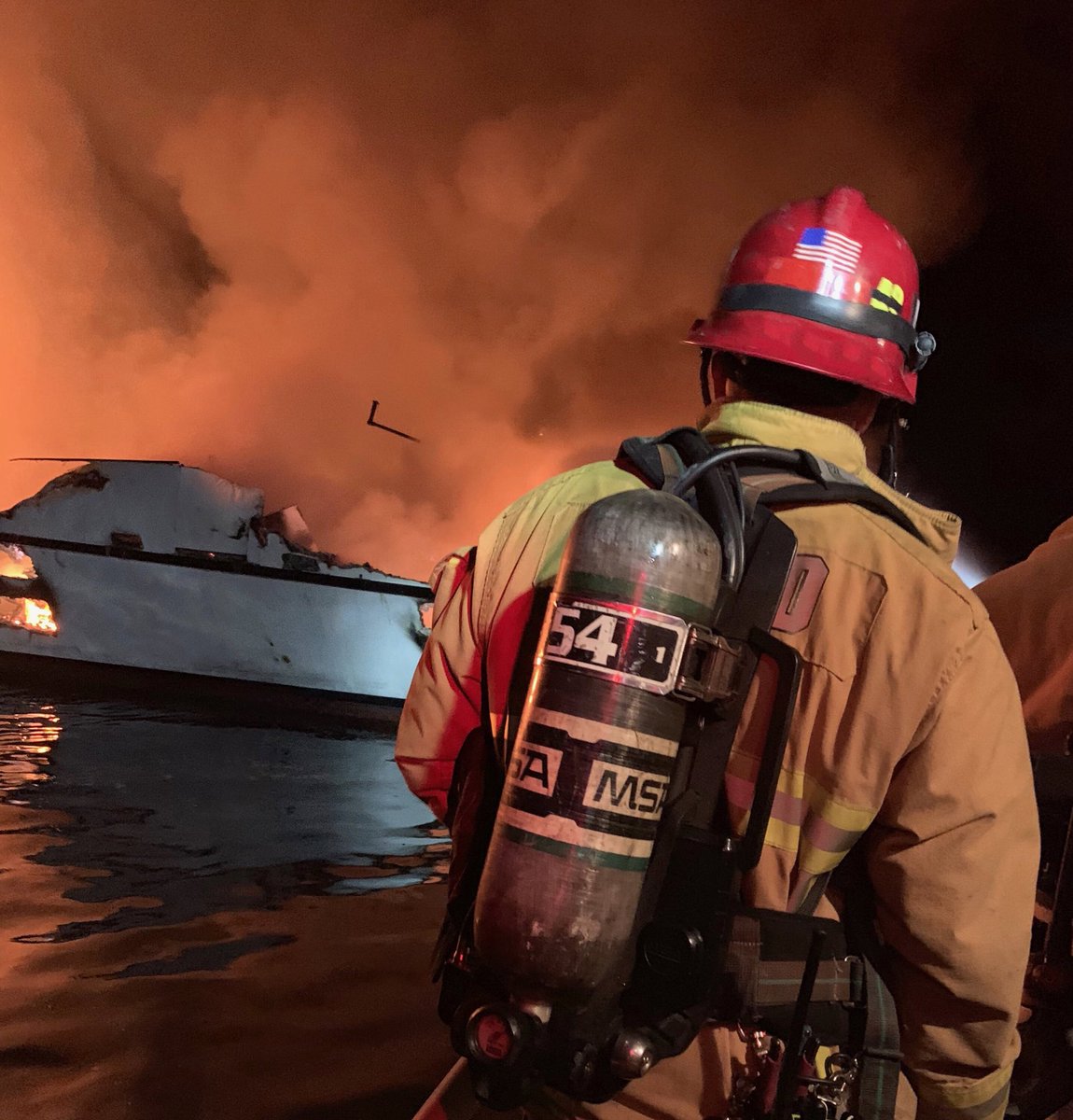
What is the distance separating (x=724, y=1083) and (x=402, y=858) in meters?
4.21

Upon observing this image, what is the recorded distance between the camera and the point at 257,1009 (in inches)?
122

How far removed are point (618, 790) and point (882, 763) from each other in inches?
13.0

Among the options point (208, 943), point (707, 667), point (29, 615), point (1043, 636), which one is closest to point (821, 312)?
point (707, 667)

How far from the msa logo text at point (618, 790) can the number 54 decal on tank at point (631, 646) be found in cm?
10

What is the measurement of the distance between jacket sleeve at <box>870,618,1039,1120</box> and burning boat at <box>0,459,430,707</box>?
9.00m

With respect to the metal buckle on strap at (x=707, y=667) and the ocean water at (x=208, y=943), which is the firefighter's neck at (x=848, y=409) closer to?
the metal buckle on strap at (x=707, y=667)

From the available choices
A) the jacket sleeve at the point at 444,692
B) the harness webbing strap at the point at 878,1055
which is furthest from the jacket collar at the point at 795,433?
the harness webbing strap at the point at 878,1055

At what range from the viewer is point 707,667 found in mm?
1000

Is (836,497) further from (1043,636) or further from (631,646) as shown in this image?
(1043,636)

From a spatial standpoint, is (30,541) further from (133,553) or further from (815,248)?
(815,248)

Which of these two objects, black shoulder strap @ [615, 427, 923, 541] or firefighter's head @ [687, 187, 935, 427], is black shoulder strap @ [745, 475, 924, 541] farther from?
firefighter's head @ [687, 187, 935, 427]

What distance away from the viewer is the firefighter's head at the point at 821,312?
1398 millimetres

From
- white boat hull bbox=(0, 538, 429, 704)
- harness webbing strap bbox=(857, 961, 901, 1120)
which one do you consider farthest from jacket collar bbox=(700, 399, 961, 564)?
white boat hull bbox=(0, 538, 429, 704)

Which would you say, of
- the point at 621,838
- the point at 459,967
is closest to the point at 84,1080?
the point at 459,967
